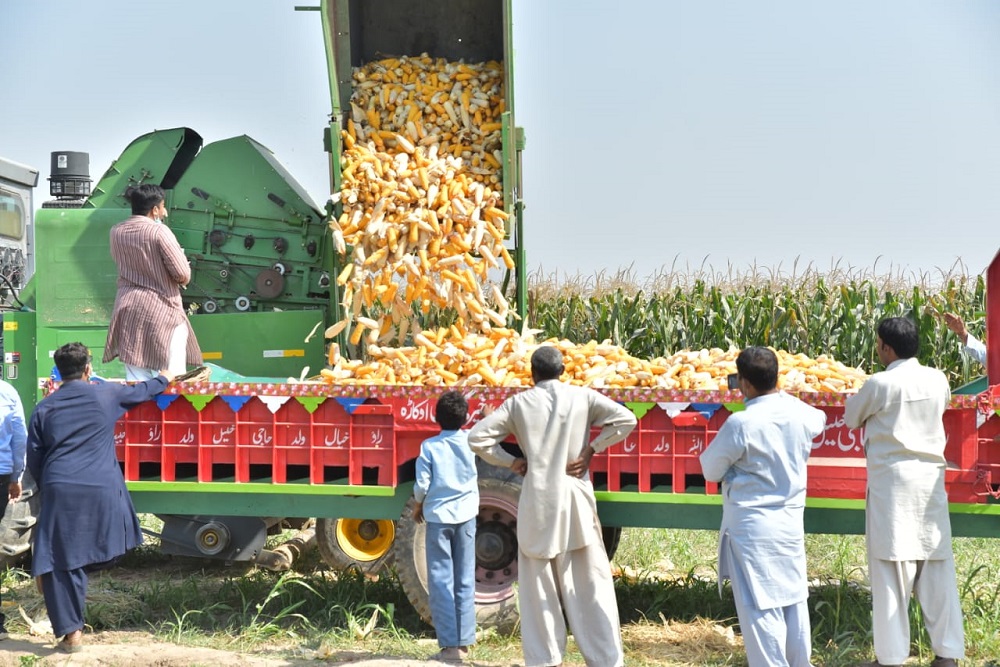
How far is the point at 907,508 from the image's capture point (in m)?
4.78

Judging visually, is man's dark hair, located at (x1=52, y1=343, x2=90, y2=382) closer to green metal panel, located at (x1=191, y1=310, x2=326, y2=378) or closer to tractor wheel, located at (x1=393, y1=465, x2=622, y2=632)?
tractor wheel, located at (x1=393, y1=465, x2=622, y2=632)

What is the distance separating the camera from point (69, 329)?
26.7ft

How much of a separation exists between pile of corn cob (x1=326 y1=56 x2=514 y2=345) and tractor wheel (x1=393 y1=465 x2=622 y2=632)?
2102 mm

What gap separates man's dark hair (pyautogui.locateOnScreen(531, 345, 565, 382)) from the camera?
4.86 meters

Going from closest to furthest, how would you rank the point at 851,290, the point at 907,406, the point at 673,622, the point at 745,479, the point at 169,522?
the point at 745,479 < the point at 907,406 < the point at 673,622 < the point at 169,522 < the point at 851,290

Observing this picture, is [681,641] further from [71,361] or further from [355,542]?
[71,361]

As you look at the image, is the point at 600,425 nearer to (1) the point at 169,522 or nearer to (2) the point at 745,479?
(2) the point at 745,479

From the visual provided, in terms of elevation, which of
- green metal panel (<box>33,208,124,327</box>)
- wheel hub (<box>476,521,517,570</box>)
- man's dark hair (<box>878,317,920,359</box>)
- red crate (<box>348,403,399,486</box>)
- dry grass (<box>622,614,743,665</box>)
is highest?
green metal panel (<box>33,208,124,327</box>)

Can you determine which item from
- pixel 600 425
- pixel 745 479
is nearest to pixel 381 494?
pixel 600 425

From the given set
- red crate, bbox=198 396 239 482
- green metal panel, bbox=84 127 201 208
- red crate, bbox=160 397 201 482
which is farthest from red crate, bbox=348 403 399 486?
green metal panel, bbox=84 127 201 208

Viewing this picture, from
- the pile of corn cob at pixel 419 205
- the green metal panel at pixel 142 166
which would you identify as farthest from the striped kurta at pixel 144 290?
the green metal panel at pixel 142 166

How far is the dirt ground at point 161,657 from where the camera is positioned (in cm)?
511

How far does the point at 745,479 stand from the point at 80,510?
323 cm

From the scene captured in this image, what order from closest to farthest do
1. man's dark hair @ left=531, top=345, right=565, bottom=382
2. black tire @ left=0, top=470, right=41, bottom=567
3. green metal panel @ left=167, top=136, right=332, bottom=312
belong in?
1. man's dark hair @ left=531, top=345, right=565, bottom=382
2. black tire @ left=0, top=470, right=41, bottom=567
3. green metal panel @ left=167, top=136, right=332, bottom=312
